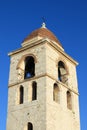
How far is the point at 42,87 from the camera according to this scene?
2058cm

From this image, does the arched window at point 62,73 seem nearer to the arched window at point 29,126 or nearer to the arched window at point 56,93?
the arched window at point 56,93

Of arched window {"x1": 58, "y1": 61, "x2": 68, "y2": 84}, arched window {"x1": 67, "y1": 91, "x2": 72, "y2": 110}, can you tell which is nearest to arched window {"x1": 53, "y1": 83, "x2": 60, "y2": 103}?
arched window {"x1": 67, "y1": 91, "x2": 72, "y2": 110}

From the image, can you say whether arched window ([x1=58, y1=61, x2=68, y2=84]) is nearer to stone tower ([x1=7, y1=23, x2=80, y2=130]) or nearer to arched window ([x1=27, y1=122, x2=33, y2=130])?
stone tower ([x1=7, y1=23, x2=80, y2=130])

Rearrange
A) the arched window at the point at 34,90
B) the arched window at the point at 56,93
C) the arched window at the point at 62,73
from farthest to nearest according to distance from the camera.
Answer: the arched window at the point at 62,73
the arched window at the point at 56,93
the arched window at the point at 34,90

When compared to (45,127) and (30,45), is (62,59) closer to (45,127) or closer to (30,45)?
(30,45)

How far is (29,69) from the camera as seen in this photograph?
25188 mm

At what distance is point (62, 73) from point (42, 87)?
4.08 metres

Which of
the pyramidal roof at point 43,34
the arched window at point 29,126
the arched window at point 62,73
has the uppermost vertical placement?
the pyramidal roof at point 43,34

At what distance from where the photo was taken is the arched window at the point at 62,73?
23781 millimetres

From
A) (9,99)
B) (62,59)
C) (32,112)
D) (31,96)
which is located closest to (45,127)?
(32,112)

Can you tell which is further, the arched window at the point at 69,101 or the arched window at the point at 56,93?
the arched window at the point at 69,101

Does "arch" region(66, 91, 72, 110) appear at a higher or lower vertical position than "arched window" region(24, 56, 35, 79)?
lower

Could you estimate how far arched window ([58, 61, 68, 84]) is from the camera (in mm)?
23781

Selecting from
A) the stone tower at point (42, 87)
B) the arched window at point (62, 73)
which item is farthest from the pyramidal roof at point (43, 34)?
the arched window at point (62, 73)
